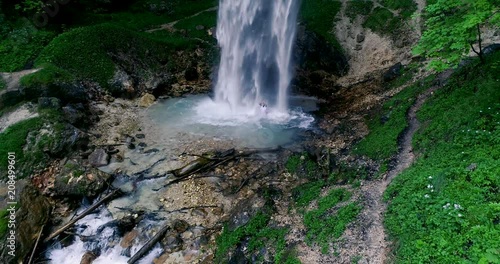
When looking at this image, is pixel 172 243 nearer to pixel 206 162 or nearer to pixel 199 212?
pixel 199 212

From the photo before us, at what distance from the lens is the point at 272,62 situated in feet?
86.0

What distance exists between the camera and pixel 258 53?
2620 centimetres

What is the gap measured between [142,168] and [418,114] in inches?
543

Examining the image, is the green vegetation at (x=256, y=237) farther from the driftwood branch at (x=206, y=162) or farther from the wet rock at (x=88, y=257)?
the wet rock at (x=88, y=257)

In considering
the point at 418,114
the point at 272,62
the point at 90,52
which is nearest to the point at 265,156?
the point at 418,114

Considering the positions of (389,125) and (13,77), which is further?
(13,77)

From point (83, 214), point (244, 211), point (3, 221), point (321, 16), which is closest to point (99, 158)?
point (83, 214)

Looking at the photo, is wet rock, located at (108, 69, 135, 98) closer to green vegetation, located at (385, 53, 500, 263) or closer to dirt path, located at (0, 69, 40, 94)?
dirt path, located at (0, 69, 40, 94)

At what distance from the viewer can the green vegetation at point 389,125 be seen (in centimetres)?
1452

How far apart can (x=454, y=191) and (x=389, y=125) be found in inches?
320

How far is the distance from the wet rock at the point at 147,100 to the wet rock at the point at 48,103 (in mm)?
5205

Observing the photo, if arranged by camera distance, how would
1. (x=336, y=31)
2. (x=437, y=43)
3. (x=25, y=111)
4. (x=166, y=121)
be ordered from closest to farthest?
(x=437, y=43) → (x=25, y=111) → (x=166, y=121) → (x=336, y=31)

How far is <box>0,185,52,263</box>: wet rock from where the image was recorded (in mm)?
11322

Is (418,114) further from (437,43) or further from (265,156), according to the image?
(265,156)
